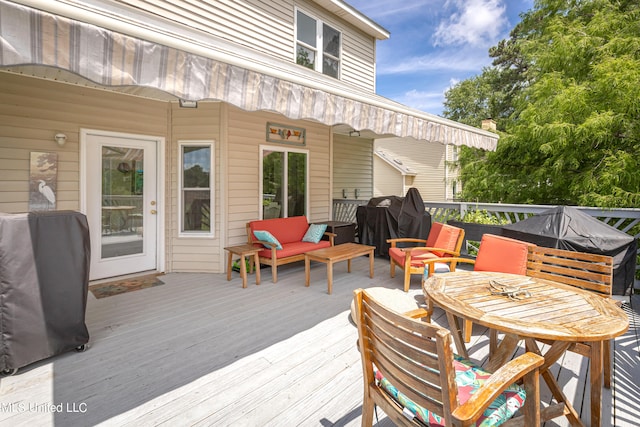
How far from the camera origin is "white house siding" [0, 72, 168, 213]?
167 inches

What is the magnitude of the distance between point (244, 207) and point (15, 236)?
3.78 metres

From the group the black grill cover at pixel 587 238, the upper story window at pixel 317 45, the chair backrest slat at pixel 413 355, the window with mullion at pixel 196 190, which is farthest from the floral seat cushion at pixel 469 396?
the upper story window at pixel 317 45

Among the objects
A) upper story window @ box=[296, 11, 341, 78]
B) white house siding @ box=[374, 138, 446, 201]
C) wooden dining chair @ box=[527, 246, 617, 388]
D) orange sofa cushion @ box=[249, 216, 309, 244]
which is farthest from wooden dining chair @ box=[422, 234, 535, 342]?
white house siding @ box=[374, 138, 446, 201]

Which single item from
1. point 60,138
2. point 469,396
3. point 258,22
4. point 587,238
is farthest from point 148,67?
point 258,22

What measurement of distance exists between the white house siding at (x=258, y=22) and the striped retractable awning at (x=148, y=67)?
9.21 feet

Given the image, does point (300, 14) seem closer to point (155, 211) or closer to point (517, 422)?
point (155, 211)

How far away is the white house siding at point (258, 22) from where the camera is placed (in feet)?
18.8

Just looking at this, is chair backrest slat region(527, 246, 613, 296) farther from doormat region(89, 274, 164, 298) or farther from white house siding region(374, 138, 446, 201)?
white house siding region(374, 138, 446, 201)

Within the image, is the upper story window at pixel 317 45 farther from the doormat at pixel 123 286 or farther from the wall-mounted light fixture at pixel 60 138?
the doormat at pixel 123 286

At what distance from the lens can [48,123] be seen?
4543mm

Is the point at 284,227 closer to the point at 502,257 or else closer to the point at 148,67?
the point at 502,257

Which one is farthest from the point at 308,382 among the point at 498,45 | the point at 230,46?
the point at 498,45

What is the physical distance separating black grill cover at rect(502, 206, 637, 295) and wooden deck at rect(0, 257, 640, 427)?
52cm

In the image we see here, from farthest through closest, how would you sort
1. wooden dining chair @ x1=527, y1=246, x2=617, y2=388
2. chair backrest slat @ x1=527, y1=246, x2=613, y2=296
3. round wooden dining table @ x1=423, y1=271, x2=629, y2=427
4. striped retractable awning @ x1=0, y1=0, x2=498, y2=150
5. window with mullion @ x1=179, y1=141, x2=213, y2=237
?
window with mullion @ x1=179, y1=141, x2=213, y2=237 < chair backrest slat @ x1=527, y1=246, x2=613, y2=296 < wooden dining chair @ x1=527, y1=246, x2=617, y2=388 < striped retractable awning @ x1=0, y1=0, x2=498, y2=150 < round wooden dining table @ x1=423, y1=271, x2=629, y2=427
